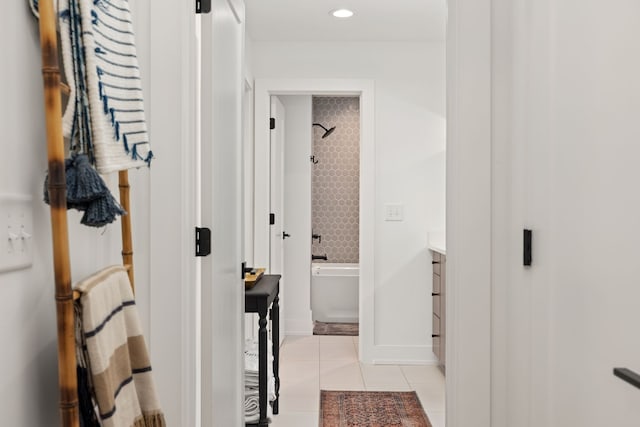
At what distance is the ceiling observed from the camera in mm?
3869

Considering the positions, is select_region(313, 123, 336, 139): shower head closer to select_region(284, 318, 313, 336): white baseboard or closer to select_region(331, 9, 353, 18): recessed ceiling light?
select_region(284, 318, 313, 336): white baseboard

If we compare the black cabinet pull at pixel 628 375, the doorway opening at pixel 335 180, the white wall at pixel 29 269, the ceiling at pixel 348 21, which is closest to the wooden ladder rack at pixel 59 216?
the white wall at pixel 29 269

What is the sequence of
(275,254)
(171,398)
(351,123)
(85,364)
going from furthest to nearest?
(351,123), (275,254), (171,398), (85,364)

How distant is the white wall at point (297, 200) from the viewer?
5.89 metres

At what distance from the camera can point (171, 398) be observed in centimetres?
167

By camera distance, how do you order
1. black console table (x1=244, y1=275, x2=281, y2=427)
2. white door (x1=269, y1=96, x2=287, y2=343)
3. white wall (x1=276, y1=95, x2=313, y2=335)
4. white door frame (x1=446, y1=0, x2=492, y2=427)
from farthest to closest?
1. white wall (x1=276, y1=95, x2=313, y2=335)
2. white door (x1=269, y1=96, x2=287, y2=343)
3. black console table (x1=244, y1=275, x2=281, y2=427)
4. white door frame (x1=446, y1=0, x2=492, y2=427)

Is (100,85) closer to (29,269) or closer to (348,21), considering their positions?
(29,269)

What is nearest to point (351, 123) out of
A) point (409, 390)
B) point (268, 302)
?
point (409, 390)

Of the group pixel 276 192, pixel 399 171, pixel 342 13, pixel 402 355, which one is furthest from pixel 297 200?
pixel 342 13

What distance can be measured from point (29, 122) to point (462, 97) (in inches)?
44.7

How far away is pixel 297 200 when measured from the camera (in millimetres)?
5969

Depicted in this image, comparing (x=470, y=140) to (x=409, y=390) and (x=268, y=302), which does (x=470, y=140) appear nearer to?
(x=268, y=302)

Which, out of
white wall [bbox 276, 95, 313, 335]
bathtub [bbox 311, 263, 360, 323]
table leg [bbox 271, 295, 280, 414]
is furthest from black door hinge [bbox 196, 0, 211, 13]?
bathtub [bbox 311, 263, 360, 323]

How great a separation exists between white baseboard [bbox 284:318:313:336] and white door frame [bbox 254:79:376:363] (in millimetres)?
1151
